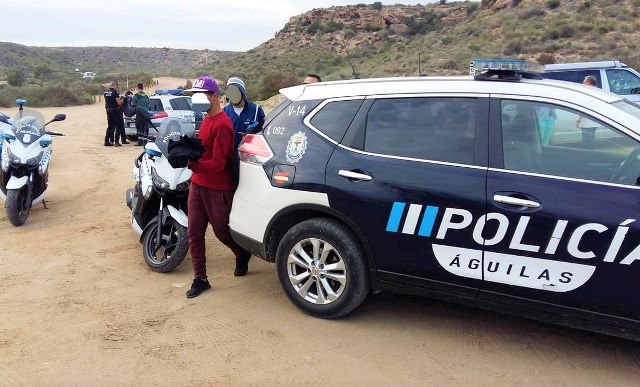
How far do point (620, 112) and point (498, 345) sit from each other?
5.80 feet

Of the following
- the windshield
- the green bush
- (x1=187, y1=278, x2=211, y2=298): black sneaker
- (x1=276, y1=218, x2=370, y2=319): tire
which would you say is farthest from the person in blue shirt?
the green bush

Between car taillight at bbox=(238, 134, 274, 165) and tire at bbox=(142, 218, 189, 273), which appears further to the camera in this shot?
tire at bbox=(142, 218, 189, 273)

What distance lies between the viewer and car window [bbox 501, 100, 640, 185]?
11.0 ft

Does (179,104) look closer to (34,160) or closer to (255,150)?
(34,160)

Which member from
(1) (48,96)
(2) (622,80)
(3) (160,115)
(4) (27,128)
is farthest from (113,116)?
(1) (48,96)

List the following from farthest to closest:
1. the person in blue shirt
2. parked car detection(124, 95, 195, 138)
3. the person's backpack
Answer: the person's backpack
parked car detection(124, 95, 195, 138)
the person in blue shirt

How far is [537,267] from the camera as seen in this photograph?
11.2 feet

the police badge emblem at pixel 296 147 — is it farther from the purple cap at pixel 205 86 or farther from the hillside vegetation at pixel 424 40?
the hillside vegetation at pixel 424 40

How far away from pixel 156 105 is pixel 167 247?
35.7ft

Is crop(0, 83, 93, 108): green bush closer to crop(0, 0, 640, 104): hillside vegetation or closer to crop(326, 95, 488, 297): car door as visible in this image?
crop(0, 0, 640, 104): hillside vegetation

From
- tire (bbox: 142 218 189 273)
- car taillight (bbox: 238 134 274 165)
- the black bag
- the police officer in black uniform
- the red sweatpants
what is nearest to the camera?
the black bag

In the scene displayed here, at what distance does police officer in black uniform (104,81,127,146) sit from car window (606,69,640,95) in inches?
507

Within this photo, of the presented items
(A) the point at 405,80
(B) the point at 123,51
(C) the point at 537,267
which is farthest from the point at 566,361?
(B) the point at 123,51

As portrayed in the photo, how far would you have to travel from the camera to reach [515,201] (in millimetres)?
3434
